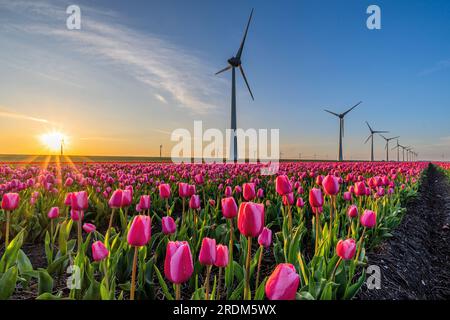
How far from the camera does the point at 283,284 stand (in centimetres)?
139

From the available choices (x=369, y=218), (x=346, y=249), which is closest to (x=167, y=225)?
(x=346, y=249)

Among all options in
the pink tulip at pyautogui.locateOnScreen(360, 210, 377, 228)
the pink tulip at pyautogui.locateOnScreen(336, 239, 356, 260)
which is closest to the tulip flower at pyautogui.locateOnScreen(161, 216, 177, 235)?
the pink tulip at pyautogui.locateOnScreen(336, 239, 356, 260)

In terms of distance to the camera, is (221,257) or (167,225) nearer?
(221,257)

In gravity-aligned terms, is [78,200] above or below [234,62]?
below

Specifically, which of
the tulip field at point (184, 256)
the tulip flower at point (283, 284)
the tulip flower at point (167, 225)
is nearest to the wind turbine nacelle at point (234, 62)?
the tulip field at point (184, 256)

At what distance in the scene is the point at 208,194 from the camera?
7570 mm

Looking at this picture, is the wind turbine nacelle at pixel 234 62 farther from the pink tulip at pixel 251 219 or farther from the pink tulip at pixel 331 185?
the pink tulip at pixel 251 219

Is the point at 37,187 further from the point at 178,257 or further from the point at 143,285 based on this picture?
the point at 178,257

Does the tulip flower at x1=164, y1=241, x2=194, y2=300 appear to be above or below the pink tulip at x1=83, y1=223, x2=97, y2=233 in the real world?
above

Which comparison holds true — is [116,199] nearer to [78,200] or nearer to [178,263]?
[78,200]

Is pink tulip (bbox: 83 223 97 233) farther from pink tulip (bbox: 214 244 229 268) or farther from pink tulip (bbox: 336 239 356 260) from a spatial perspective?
pink tulip (bbox: 336 239 356 260)

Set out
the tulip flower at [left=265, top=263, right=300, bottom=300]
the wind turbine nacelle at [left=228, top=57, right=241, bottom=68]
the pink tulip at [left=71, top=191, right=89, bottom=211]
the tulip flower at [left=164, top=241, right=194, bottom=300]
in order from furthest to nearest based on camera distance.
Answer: the wind turbine nacelle at [left=228, top=57, right=241, bottom=68] → the pink tulip at [left=71, top=191, right=89, bottom=211] → the tulip flower at [left=164, top=241, right=194, bottom=300] → the tulip flower at [left=265, top=263, right=300, bottom=300]

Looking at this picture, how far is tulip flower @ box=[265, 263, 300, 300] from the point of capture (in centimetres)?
139
